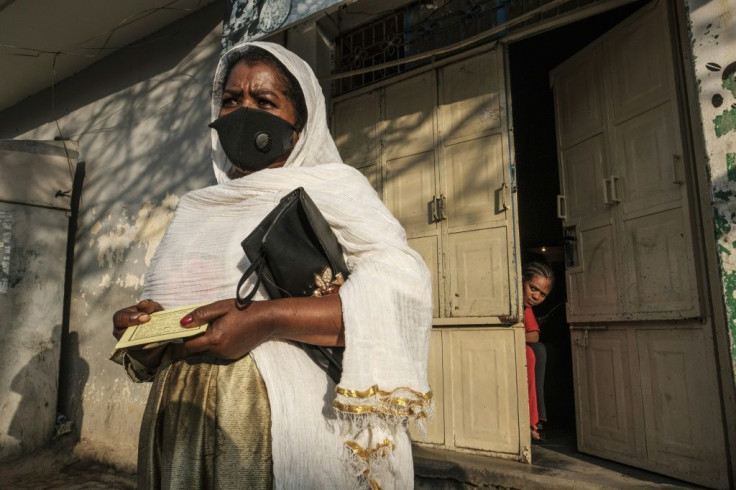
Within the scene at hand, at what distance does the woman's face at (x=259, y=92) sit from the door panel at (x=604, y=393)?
2.71 meters

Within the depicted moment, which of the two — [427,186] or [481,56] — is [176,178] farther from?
[481,56]

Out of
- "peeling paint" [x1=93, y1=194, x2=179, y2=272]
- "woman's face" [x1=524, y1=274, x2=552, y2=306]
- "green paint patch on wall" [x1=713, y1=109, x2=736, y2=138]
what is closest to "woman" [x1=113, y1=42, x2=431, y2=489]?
"green paint patch on wall" [x1=713, y1=109, x2=736, y2=138]

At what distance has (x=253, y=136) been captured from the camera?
1291 mm

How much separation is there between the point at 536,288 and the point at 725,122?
2.45 meters

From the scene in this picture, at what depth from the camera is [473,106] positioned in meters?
3.55

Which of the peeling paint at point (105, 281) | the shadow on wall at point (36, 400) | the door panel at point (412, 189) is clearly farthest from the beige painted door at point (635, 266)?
the shadow on wall at point (36, 400)

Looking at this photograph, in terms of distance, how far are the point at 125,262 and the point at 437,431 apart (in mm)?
2887

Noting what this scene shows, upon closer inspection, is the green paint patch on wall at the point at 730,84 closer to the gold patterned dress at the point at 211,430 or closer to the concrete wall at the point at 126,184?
the gold patterned dress at the point at 211,430

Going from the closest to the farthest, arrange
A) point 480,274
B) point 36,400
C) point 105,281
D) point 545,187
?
point 480,274, point 36,400, point 105,281, point 545,187

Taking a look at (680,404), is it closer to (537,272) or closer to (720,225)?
(720,225)

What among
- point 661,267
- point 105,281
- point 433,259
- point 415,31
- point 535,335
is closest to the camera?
point 661,267

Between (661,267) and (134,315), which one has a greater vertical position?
(661,267)

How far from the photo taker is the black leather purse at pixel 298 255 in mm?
1020

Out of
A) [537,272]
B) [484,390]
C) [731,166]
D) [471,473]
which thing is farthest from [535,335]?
[731,166]
